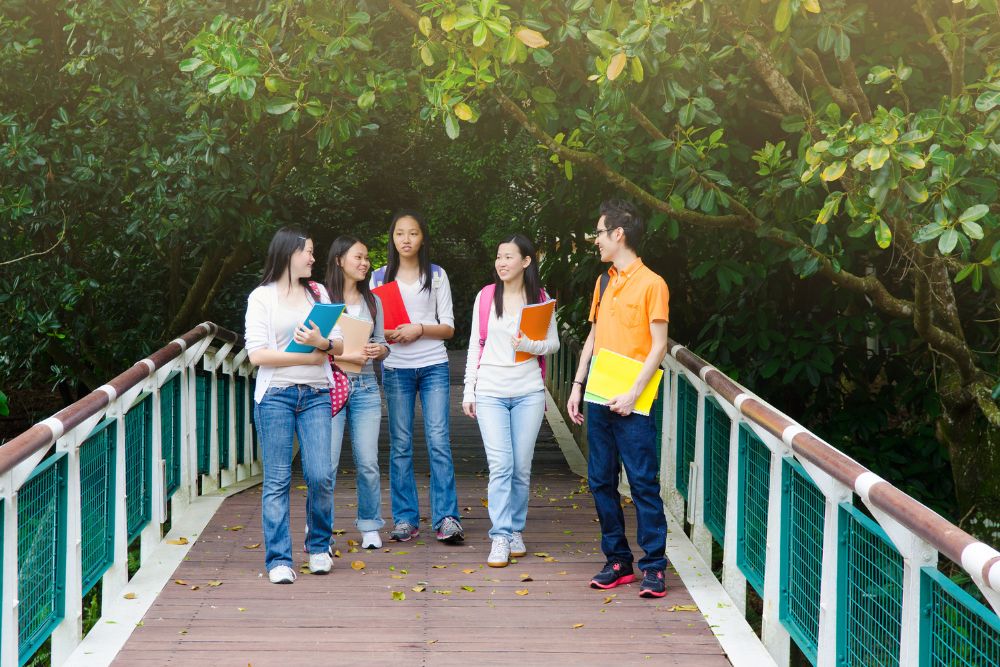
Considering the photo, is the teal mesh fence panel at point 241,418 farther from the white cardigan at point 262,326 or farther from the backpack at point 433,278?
the white cardigan at point 262,326

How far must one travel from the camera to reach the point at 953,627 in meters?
2.94

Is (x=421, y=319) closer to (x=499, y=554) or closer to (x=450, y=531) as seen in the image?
(x=450, y=531)

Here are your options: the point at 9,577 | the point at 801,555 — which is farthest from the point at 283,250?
the point at 801,555

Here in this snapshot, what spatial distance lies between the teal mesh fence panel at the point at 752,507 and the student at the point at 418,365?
61.5 inches

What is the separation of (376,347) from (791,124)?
2421 millimetres

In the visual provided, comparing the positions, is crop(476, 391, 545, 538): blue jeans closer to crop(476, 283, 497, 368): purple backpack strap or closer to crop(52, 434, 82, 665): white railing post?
crop(476, 283, 497, 368): purple backpack strap

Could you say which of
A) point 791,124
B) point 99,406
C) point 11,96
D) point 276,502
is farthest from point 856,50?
point 11,96

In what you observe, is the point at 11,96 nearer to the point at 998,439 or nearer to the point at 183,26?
the point at 183,26

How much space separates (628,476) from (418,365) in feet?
4.66

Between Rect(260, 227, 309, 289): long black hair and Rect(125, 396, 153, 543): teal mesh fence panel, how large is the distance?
99 cm

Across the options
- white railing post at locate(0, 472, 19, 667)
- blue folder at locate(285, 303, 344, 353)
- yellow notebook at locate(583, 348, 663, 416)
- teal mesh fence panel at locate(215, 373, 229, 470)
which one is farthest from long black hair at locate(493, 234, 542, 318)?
teal mesh fence panel at locate(215, 373, 229, 470)

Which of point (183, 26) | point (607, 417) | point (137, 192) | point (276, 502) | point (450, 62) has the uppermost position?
point (183, 26)

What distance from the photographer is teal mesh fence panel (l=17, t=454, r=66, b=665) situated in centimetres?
402

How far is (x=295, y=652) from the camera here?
14.8 ft
